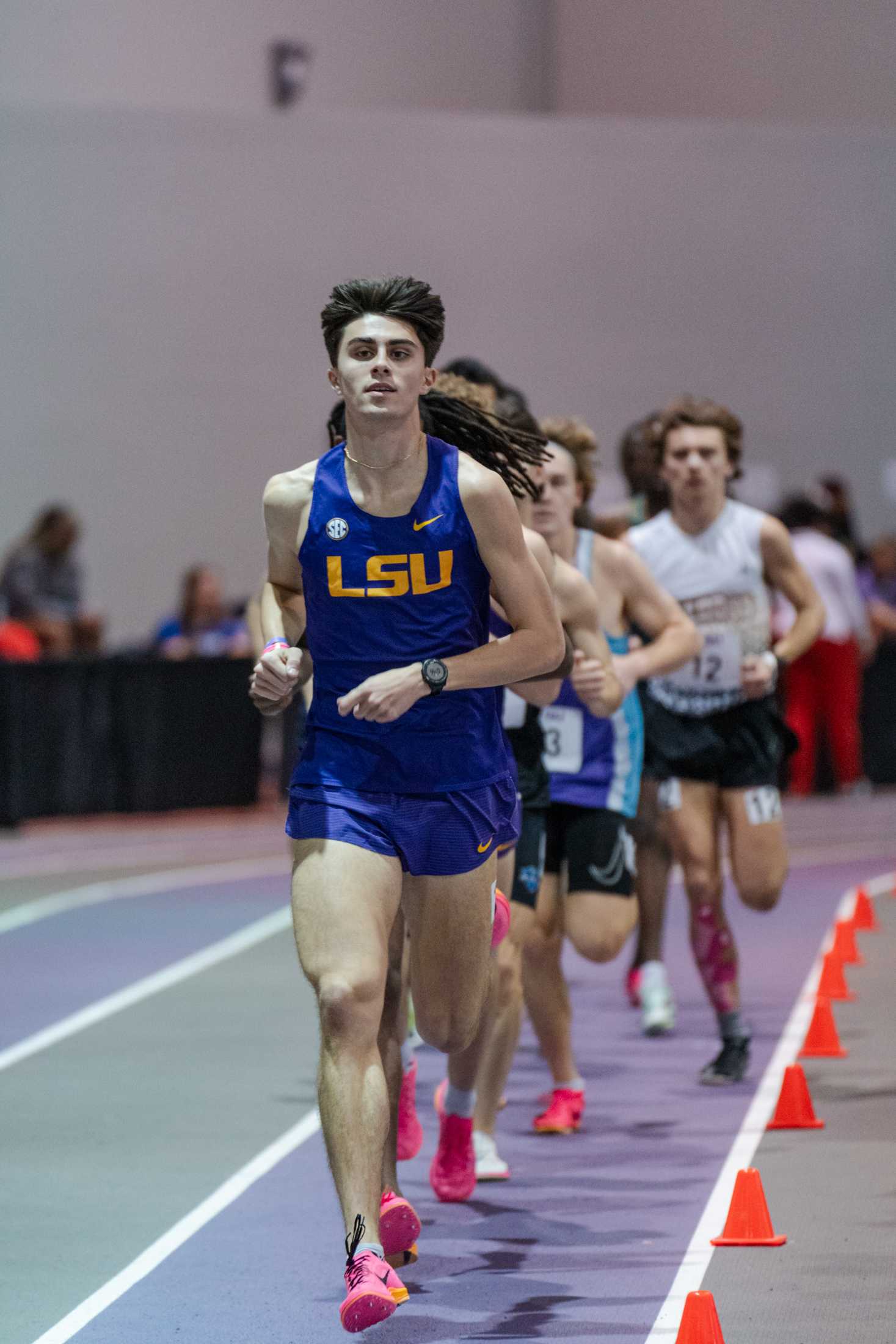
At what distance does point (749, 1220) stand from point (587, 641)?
178cm

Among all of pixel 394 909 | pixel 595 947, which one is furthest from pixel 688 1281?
pixel 595 947

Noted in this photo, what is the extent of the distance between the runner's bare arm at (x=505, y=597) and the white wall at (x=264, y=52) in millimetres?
14639

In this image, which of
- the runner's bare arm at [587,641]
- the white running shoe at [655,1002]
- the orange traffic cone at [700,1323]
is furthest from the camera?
the white running shoe at [655,1002]

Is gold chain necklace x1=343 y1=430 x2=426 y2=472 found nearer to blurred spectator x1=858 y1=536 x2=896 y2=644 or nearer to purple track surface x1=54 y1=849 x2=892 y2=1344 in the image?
purple track surface x1=54 y1=849 x2=892 y2=1344

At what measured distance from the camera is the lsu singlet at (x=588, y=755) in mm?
6910

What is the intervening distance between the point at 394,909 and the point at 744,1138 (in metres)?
2.26

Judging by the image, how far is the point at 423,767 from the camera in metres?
4.76

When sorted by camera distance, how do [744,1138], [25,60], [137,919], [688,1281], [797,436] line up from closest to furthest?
[688,1281] → [744,1138] → [137,919] → [25,60] → [797,436]

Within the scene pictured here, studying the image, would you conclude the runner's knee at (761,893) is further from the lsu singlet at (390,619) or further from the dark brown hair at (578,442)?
the lsu singlet at (390,619)

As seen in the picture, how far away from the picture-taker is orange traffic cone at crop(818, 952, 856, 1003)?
8.69m

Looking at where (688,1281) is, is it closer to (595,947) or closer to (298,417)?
(595,947)

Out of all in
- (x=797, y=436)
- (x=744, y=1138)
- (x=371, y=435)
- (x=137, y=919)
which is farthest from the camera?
(x=797, y=436)

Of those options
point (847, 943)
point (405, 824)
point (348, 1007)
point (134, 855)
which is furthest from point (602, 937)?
point (134, 855)

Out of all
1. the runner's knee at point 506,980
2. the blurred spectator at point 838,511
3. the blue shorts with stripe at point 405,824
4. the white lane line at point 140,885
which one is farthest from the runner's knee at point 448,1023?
the blurred spectator at point 838,511
